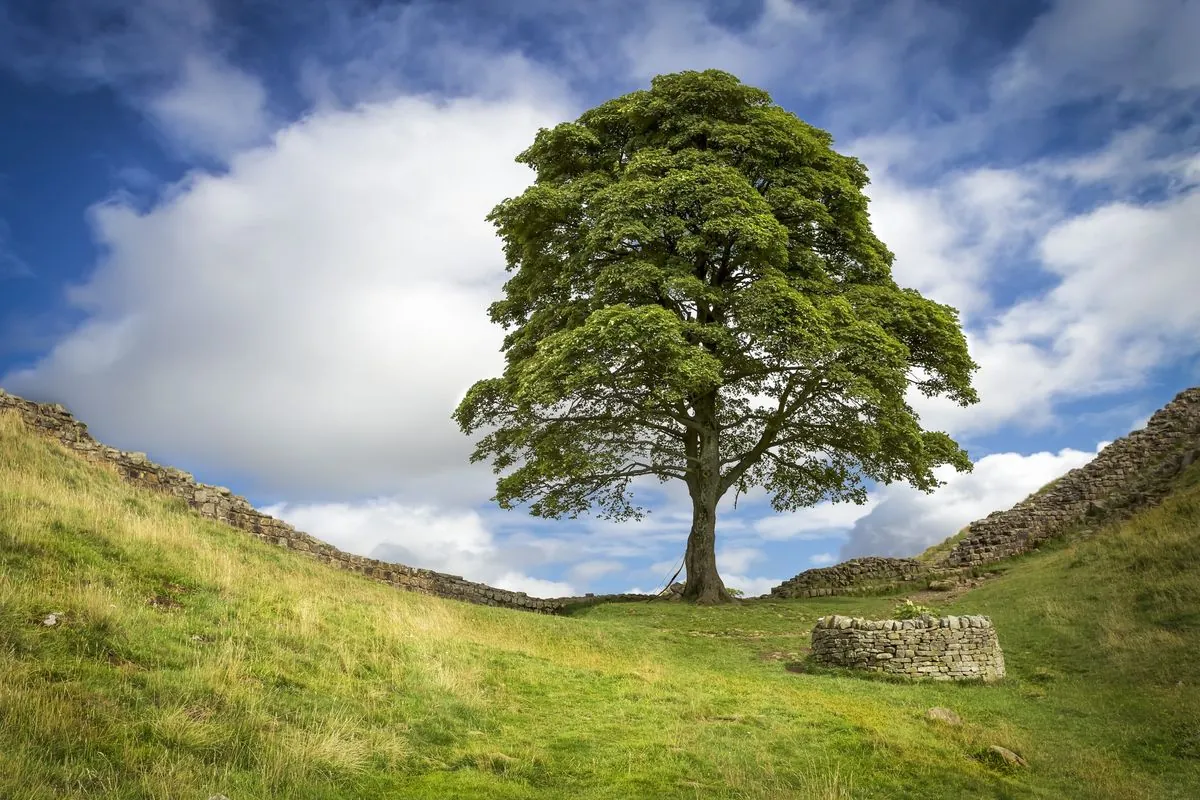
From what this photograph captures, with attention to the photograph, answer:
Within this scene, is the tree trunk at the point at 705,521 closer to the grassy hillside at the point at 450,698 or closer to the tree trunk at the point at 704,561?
the tree trunk at the point at 704,561

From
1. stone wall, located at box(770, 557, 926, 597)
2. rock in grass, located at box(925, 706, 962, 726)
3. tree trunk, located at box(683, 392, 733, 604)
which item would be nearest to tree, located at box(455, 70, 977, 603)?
tree trunk, located at box(683, 392, 733, 604)

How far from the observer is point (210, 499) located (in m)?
24.2

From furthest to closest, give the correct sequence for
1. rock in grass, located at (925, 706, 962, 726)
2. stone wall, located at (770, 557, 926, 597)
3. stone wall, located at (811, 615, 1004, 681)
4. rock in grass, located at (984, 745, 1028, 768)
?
stone wall, located at (770, 557, 926, 597) → stone wall, located at (811, 615, 1004, 681) → rock in grass, located at (925, 706, 962, 726) → rock in grass, located at (984, 745, 1028, 768)

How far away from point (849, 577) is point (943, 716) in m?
21.0

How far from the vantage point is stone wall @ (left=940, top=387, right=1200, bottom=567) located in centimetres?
3044

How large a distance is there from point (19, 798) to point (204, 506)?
19.0m

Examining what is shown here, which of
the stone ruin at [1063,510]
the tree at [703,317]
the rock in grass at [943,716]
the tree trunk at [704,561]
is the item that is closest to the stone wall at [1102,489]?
the stone ruin at [1063,510]

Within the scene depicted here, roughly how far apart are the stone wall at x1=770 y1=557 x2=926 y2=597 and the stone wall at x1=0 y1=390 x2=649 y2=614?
13.5 meters

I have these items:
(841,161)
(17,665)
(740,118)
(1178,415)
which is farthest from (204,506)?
(1178,415)

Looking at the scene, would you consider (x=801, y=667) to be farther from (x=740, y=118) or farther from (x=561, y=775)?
(x=740, y=118)

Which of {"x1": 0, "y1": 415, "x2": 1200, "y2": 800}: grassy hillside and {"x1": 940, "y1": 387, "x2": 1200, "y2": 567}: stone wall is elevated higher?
{"x1": 940, "y1": 387, "x2": 1200, "y2": 567}: stone wall

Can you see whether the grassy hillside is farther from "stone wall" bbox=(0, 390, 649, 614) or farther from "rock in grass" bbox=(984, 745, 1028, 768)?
"stone wall" bbox=(0, 390, 649, 614)

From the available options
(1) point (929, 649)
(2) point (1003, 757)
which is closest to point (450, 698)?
(2) point (1003, 757)

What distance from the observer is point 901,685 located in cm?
1577
